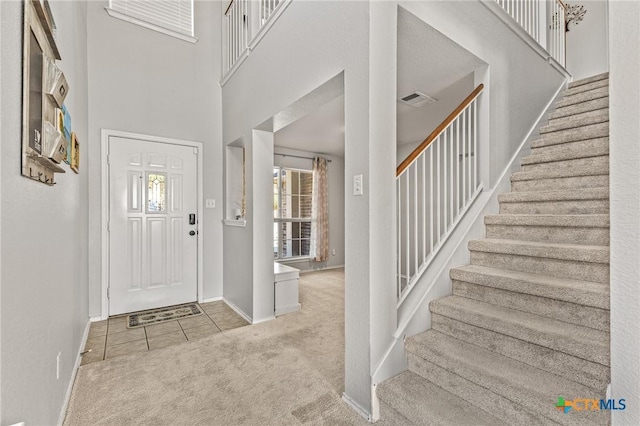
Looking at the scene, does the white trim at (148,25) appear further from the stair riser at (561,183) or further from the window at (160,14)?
the stair riser at (561,183)

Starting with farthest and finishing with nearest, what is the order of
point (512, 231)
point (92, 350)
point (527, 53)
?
point (527, 53), point (92, 350), point (512, 231)

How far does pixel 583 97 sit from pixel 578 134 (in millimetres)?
945

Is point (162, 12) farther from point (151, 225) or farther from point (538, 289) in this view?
point (538, 289)

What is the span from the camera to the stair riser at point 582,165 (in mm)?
2078

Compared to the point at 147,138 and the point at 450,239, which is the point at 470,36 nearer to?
the point at 450,239

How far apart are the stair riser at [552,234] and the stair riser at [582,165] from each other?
1.87ft

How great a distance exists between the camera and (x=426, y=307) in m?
1.92

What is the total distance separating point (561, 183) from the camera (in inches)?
88.9

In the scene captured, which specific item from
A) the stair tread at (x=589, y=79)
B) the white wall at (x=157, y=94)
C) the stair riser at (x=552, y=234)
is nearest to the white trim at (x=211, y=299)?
the white wall at (x=157, y=94)

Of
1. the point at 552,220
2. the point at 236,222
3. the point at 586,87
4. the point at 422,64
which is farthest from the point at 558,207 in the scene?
the point at 236,222

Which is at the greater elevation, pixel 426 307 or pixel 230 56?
pixel 230 56

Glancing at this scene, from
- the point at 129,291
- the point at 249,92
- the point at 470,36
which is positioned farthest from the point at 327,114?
the point at 129,291

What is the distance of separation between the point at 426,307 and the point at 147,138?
11.1 feet

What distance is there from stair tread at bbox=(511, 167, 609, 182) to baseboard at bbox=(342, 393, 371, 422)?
Answer: 2248mm
